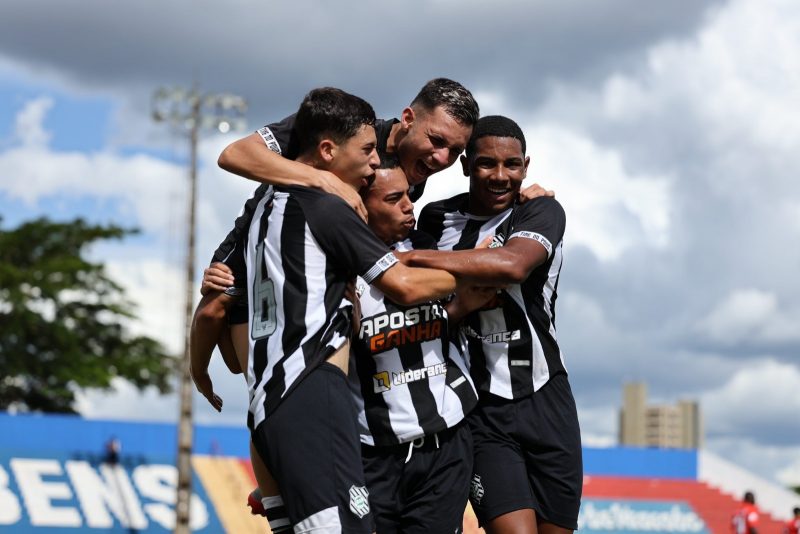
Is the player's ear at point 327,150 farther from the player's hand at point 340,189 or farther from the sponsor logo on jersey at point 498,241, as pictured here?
the sponsor logo on jersey at point 498,241

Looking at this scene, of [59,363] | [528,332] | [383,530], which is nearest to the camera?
[383,530]

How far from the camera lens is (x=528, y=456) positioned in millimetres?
5309

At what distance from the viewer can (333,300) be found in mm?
4262

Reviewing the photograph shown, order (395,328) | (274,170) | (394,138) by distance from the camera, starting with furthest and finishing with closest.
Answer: (394,138), (395,328), (274,170)

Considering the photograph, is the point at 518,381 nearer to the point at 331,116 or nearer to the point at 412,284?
the point at 412,284

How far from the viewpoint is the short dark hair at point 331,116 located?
4418 mm

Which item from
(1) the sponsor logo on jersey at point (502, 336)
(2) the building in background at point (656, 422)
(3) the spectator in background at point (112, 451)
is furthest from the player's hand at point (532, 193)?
(2) the building in background at point (656, 422)

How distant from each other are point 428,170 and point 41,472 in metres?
22.2

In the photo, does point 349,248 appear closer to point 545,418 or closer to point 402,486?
point 402,486

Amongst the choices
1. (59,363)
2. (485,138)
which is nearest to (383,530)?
(485,138)

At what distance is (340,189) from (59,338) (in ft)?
116

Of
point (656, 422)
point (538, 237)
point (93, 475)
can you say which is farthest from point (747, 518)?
point (656, 422)

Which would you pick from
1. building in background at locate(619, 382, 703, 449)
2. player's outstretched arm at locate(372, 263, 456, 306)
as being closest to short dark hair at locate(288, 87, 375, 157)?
player's outstretched arm at locate(372, 263, 456, 306)

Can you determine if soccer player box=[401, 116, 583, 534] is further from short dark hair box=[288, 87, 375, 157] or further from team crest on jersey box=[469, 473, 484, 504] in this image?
short dark hair box=[288, 87, 375, 157]
